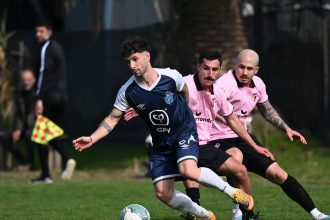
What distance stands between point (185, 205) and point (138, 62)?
4.56 feet

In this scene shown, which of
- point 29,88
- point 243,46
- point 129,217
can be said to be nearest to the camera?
point 129,217

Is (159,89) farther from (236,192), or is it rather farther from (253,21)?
(253,21)

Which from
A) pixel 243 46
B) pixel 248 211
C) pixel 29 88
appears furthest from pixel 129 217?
pixel 243 46

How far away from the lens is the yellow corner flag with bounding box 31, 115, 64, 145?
14.5 meters

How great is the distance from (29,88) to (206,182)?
27.7ft

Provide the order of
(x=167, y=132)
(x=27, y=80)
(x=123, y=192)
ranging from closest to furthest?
(x=167, y=132), (x=123, y=192), (x=27, y=80)

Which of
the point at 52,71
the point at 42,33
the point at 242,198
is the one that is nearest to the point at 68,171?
the point at 52,71

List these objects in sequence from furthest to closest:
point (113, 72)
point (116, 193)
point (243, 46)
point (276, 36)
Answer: point (113, 72), point (276, 36), point (243, 46), point (116, 193)

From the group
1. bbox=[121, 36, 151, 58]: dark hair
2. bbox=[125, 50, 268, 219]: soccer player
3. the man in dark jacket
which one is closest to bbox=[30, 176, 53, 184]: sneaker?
the man in dark jacket

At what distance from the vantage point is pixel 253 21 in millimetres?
20828

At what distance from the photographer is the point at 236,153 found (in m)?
9.65

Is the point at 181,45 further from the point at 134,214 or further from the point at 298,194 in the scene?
the point at 134,214

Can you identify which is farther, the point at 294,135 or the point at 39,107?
the point at 39,107

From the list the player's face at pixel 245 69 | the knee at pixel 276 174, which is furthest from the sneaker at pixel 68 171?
the knee at pixel 276 174
